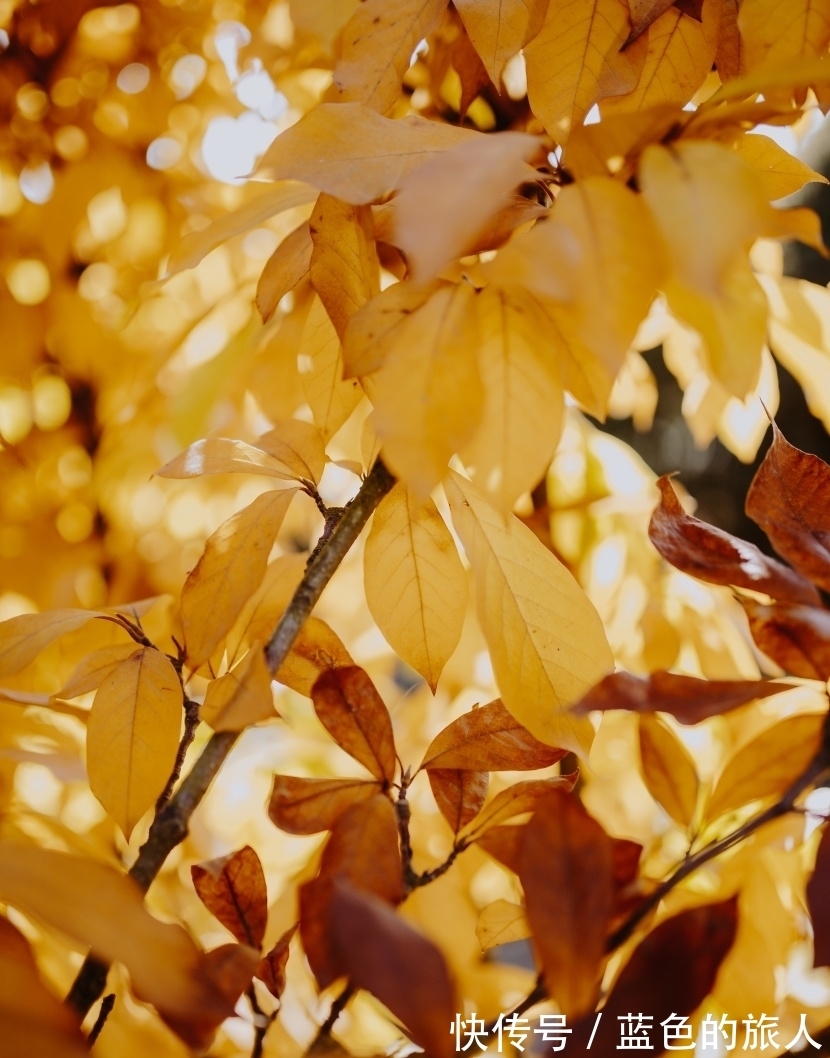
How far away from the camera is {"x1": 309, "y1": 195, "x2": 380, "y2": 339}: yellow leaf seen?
9.9 inches

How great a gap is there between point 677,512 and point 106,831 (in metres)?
0.49

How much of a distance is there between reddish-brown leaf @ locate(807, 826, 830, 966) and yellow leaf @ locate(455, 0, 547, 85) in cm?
28

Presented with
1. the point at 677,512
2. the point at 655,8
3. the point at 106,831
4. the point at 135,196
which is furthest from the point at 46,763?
the point at 135,196

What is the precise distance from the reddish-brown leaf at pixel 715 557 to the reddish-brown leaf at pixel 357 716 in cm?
11

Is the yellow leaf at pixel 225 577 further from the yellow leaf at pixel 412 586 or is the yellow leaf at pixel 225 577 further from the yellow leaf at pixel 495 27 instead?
the yellow leaf at pixel 495 27

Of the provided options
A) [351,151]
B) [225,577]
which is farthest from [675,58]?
[225,577]

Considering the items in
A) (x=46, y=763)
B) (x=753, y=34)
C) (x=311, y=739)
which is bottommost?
(x=311, y=739)

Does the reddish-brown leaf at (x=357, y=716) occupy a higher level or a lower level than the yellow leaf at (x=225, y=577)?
lower

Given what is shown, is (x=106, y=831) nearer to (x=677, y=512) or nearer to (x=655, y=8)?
(x=677, y=512)

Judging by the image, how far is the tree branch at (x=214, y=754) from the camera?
0.21 metres

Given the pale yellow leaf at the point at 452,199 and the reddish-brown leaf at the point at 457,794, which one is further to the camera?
the reddish-brown leaf at the point at 457,794

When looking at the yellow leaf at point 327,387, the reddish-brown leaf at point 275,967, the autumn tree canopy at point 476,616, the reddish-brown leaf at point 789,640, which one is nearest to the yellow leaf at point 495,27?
the autumn tree canopy at point 476,616

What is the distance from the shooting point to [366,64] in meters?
0.30

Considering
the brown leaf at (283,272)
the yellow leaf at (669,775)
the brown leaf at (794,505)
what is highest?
the brown leaf at (283,272)
